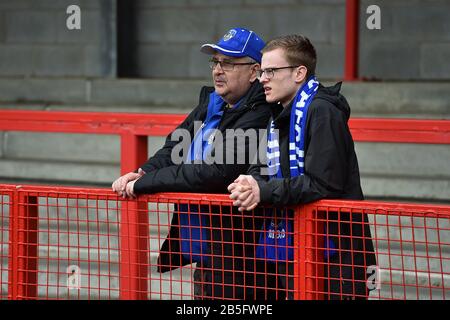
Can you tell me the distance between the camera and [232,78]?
457 cm

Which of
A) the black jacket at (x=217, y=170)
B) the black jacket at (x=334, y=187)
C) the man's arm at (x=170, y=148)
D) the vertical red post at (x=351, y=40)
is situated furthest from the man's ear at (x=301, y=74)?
the vertical red post at (x=351, y=40)

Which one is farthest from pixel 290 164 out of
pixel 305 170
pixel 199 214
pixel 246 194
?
pixel 199 214

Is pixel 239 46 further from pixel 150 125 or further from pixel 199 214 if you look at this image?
pixel 150 125

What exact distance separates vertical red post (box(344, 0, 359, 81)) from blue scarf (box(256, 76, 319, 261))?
3.92 metres

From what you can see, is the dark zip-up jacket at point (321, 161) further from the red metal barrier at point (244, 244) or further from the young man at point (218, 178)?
the young man at point (218, 178)

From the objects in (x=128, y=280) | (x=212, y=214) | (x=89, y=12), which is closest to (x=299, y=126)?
(x=212, y=214)

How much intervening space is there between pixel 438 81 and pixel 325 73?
3.47 feet

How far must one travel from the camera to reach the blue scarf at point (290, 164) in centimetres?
418

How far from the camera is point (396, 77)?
27.8 feet

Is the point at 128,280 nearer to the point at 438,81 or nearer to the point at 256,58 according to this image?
the point at 256,58

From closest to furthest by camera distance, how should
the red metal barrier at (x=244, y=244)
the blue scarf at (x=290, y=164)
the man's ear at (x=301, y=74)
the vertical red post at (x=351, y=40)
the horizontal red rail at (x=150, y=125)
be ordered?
the red metal barrier at (x=244, y=244), the blue scarf at (x=290, y=164), the man's ear at (x=301, y=74), the horizontal red rail at (x=150, y=125), the vertical red post at (x=351, y=40)

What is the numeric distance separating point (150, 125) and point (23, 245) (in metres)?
1.19

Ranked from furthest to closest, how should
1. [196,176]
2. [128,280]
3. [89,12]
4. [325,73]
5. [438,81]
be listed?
[89,12], [325,73], [438,81], [128,280], [196,176]

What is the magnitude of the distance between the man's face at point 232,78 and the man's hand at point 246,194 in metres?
0.59
